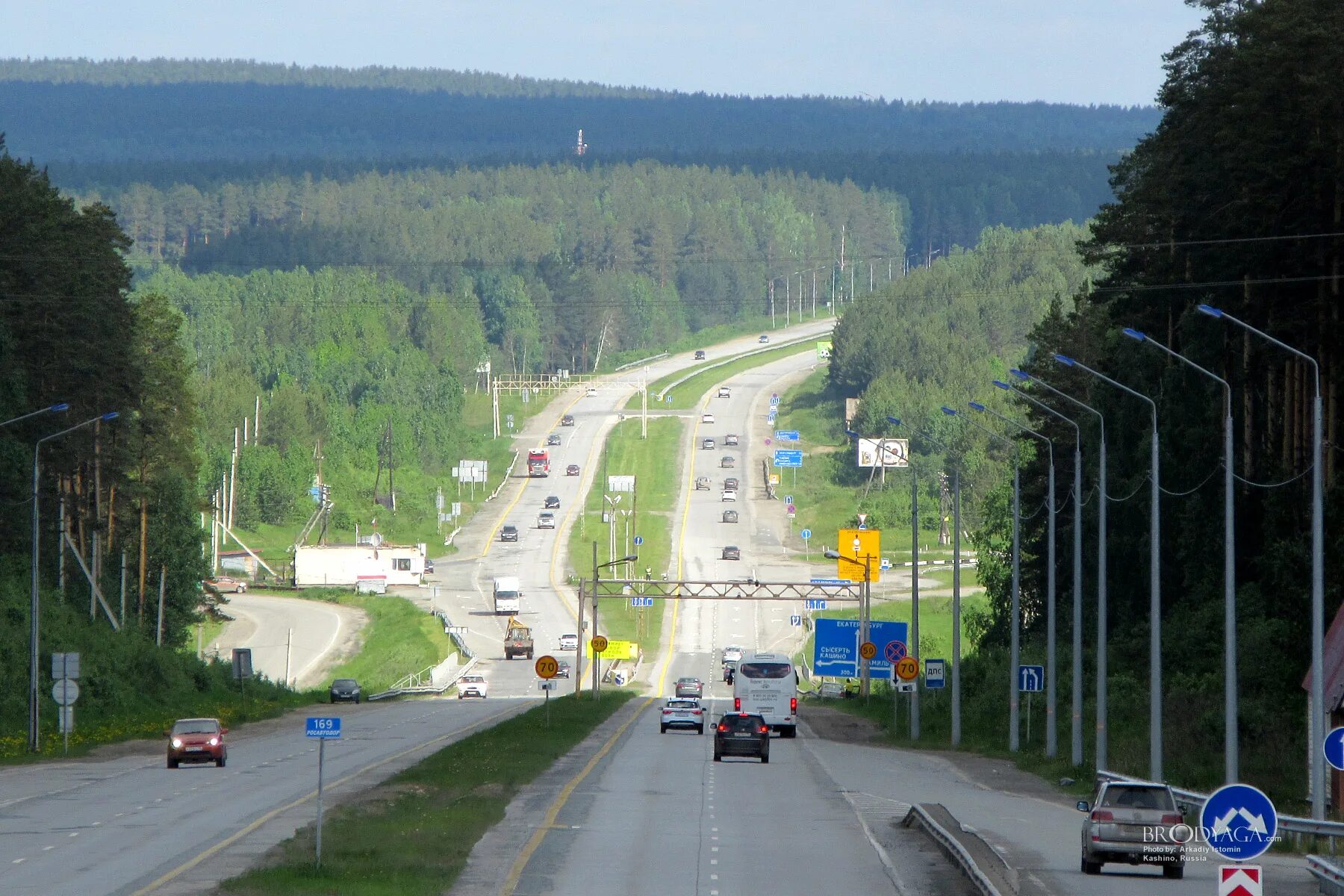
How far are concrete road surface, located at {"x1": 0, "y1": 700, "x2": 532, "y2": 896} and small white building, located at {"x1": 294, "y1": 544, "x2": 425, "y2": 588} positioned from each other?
2851 inches

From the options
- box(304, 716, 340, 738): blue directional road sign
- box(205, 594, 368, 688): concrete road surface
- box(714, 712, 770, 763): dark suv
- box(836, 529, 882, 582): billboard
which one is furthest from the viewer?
box(205, 594, 368, 688): concrete road surface

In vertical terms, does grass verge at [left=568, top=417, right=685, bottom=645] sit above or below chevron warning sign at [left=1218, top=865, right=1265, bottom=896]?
above

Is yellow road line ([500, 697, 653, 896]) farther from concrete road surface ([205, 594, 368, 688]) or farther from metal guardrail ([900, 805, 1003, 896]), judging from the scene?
concrete road surface ([205, 594, 368, 688])

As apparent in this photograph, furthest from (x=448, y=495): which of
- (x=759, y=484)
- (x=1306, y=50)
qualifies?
(x=1306, y=50)

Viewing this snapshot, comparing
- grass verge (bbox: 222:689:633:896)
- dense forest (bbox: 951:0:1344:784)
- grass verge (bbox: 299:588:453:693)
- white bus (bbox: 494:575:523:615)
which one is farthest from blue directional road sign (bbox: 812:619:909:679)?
white bus (bbox: 494:575:523:615)

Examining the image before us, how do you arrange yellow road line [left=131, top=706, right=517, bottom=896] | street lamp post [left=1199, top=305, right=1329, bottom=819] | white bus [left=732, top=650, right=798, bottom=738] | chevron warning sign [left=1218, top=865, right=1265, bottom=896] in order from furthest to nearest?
white bus [left=732, top=650, right=798, bottom=738] → street lamp post [left=1199, top=305, right=1329, bottom=819] → yellow road line [left=131, top=706, right=517, bottom=896] → chevron warning sign [left=1218, top=865, right=1265, bottom=896]

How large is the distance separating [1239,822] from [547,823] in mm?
18707

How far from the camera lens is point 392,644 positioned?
403ft

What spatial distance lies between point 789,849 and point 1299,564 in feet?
84.5

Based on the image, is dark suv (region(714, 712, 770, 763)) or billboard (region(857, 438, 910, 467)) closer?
dark suv (region(714, 712, 770, 763))

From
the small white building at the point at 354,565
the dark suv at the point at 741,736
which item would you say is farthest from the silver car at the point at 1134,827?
the small white building at the point at 354,565

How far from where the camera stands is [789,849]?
30609 millimetres

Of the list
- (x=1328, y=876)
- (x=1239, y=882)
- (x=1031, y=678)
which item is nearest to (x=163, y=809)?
(x=1328, y=876)

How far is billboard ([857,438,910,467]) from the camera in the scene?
17512 centimetres
